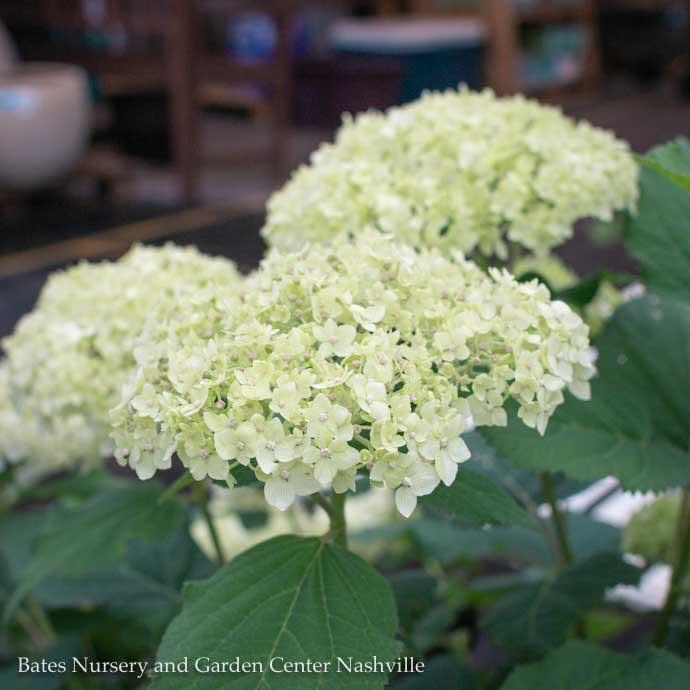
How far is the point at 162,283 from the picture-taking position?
101 centimetres

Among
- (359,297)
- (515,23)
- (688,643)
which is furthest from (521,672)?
(515,23)

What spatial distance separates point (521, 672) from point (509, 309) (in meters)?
0.32

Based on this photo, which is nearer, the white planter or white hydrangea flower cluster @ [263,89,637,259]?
white hydrangea flower cluster @ [263,89,637,259]

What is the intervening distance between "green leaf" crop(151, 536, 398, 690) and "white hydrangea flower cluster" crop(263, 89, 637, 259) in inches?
13.1

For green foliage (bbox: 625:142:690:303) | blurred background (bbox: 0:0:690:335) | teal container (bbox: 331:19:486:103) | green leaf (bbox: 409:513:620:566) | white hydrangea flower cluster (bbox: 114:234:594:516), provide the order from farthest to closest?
1. teal container (bbox: 331:19:486:103)
2. blurred background (bbox: 0:0:690:335)
3. green leaf (bbox: 409:513:620:566)
4. green foliage (bbox: 625:142:690:303)
5. white hydrangea flower cluster (bbox: 114:234:594:516)

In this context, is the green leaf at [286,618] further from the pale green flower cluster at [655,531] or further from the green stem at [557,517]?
the pale green flower cluster at [655,531]

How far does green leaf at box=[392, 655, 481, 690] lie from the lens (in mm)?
1006

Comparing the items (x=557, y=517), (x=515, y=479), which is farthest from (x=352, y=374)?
(x=515, y=479)

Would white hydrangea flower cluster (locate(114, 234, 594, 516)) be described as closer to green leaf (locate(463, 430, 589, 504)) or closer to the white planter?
green leaf (locate(463, 430, 589, 504))

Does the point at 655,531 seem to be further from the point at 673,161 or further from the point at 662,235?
the point at 673,161

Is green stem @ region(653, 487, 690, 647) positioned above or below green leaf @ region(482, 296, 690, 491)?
below

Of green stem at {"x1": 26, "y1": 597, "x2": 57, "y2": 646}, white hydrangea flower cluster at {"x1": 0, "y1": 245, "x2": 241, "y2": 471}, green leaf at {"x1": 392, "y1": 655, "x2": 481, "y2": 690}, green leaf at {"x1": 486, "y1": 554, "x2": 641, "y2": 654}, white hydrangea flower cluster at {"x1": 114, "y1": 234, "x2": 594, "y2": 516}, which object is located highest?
white hydrangea flower cluster at {"x1": 114, "y1": 234, "x2": 594, "y2": 516}

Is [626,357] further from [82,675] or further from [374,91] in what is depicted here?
[374,91]

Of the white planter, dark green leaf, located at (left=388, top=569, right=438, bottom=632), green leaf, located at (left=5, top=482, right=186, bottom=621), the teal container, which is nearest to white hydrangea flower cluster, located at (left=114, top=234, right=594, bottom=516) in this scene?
green leaf, located at (left=5, top=482, right=186, bottom=621)
